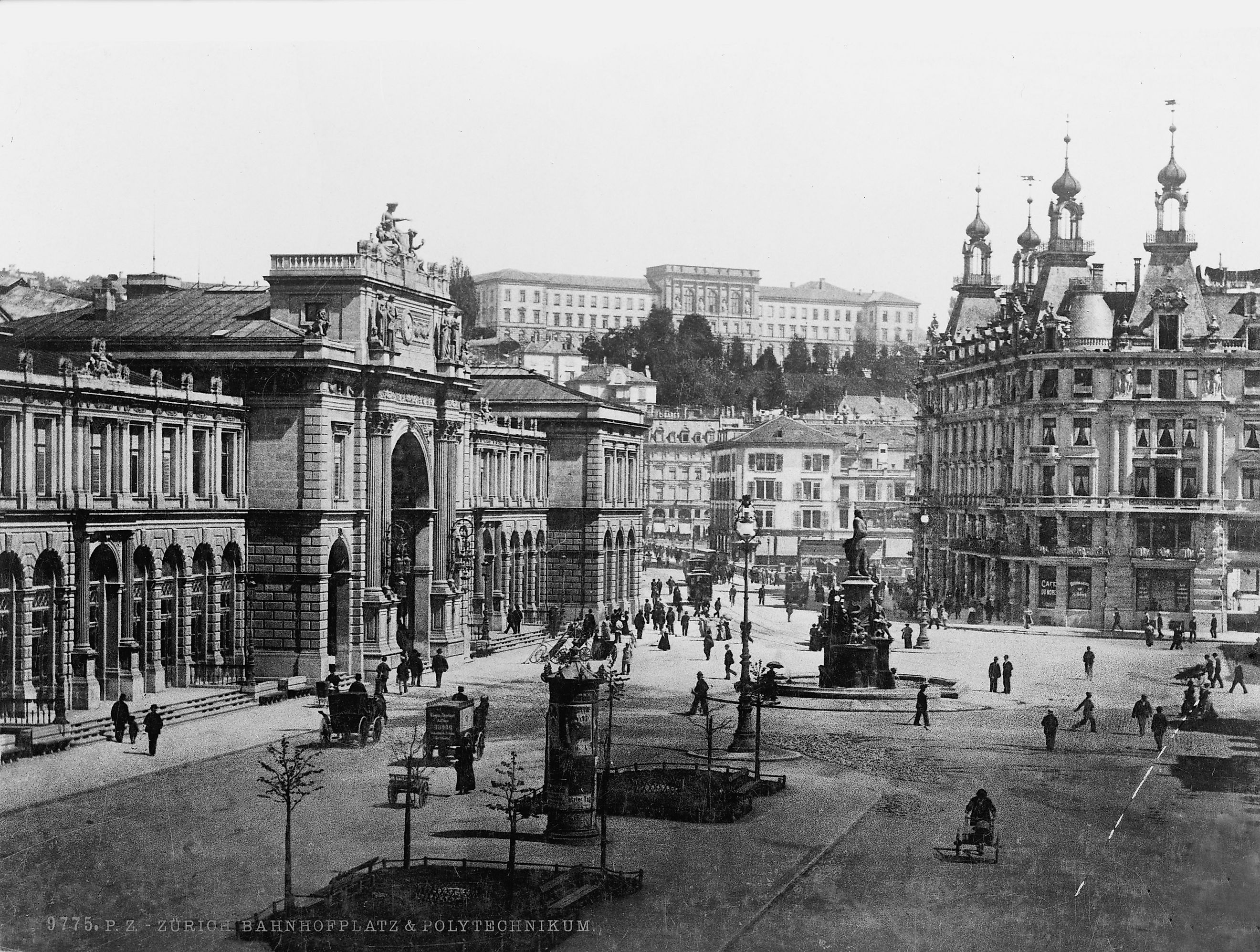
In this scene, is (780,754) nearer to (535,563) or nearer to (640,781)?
(640,781)

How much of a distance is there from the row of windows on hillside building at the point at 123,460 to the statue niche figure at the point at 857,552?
21073mm

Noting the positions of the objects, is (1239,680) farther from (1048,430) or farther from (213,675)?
(213,675)

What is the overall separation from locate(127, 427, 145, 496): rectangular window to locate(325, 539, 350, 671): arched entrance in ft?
30.2

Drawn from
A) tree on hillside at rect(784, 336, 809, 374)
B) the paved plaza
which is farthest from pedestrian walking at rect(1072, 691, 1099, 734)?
tree on hillside at rect(784, 336, 809, 374)

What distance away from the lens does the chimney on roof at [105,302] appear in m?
58.3

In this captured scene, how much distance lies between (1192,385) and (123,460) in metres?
52.3

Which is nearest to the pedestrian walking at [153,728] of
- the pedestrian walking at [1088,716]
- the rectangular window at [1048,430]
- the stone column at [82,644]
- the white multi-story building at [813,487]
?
the stone column at [82,644]

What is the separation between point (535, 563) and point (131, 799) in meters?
47.3

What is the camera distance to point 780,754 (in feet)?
134

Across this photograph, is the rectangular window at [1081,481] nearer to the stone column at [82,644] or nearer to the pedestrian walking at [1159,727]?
the pedestrian walking at [1159,727]

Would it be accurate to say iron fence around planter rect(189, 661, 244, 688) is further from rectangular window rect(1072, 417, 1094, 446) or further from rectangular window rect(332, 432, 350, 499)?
rectangular window rect(1072, 417, 1094, 446)

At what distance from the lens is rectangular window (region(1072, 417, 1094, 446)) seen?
80812mm

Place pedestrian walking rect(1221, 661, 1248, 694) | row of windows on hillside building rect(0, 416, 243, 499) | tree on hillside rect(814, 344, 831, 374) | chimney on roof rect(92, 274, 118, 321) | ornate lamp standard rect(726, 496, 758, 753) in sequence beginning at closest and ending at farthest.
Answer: ornate lamp standard rect(726, 496, 758, 753) < row of windows on hillside building rect(0, 416, 243, 499) < pedestrian walking rect(1221, 661, 1248, 694) < chimney on roof rect(92, 274, 118, 321) < tree on hillside rect(814, 344, 831, 374)

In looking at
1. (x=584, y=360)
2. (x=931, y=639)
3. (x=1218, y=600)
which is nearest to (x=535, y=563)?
(x=584, y=360)
